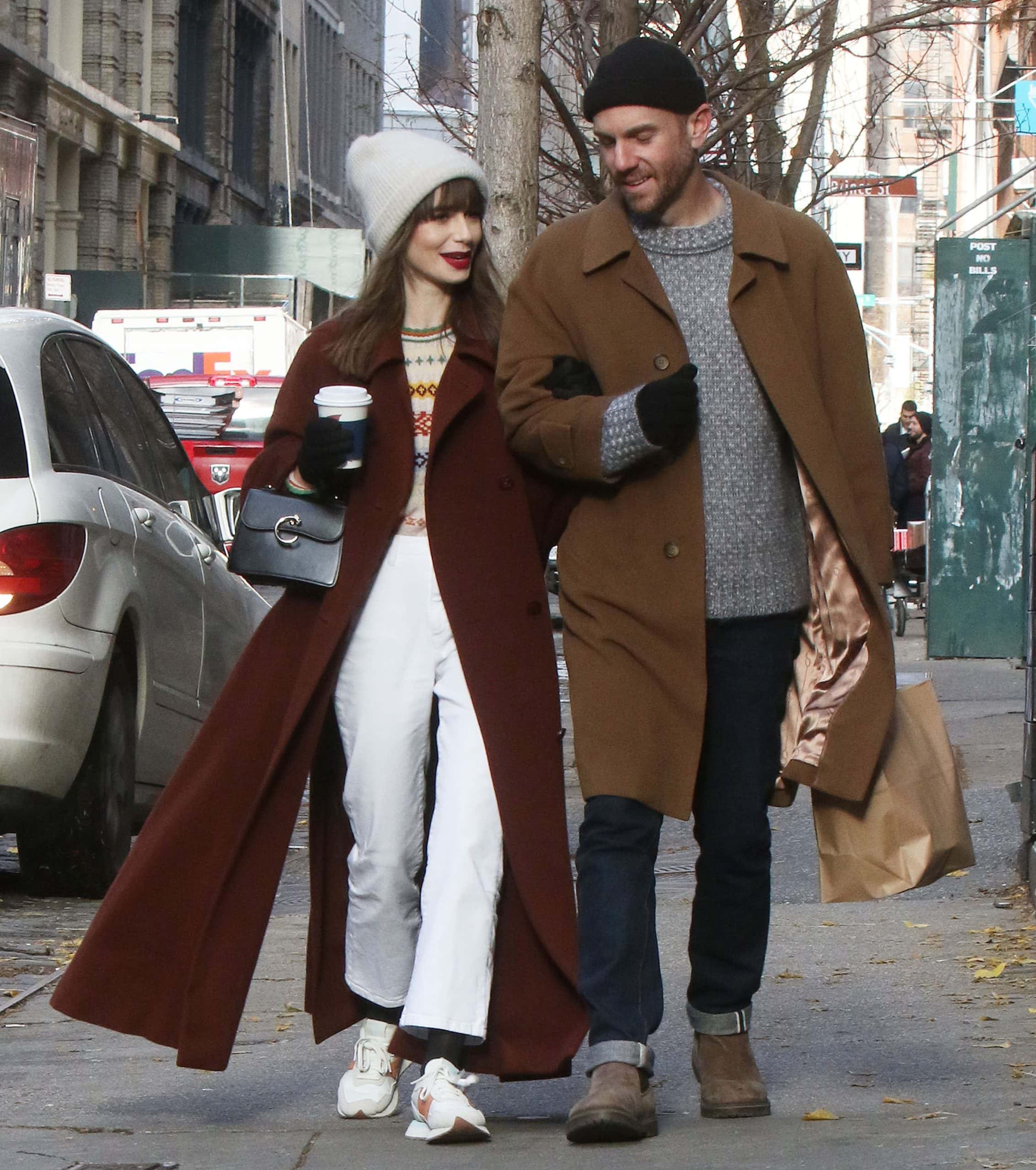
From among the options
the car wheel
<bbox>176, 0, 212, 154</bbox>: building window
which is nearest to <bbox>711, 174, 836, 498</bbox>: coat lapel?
the car wheel

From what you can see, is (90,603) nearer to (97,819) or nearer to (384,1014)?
(97,819)

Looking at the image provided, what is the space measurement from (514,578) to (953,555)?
465 inches

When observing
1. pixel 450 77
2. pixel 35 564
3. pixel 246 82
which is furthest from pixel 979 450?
pixel 246 82

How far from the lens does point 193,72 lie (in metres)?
57.2

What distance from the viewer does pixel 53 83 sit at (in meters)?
43.9

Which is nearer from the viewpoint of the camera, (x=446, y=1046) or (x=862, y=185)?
(x=446, y=1046)

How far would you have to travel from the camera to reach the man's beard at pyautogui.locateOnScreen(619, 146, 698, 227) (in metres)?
4.30

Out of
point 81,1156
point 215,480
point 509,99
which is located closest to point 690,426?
point 81,1156

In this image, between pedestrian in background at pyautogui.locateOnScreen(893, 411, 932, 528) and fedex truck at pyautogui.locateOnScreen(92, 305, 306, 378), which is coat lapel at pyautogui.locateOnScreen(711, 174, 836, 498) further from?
fedex truck at pyautogui.locateOnScreen(92, 305, 306, 378)

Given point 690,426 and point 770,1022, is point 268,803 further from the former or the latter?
point 770,1022

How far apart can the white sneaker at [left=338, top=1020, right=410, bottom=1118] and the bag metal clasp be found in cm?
88

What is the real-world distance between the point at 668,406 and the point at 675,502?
212 mm

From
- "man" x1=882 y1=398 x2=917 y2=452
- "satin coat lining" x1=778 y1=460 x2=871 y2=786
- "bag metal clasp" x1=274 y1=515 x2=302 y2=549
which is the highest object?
"man" x1=882 y1=398 x2=917 y2=452

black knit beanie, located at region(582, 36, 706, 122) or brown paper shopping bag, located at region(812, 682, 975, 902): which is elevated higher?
black knit beanie, located at region(582, 36, 706, 122)
